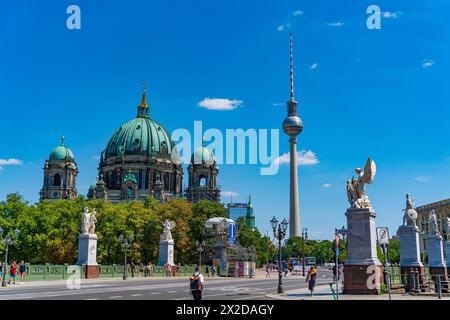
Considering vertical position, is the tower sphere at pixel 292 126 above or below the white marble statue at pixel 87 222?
above

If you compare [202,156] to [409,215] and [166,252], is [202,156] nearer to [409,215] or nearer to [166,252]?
[166,252]

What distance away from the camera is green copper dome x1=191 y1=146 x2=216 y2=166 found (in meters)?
162

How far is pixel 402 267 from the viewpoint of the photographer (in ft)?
101

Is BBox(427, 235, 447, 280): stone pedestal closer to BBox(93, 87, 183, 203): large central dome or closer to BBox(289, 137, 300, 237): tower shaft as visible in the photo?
BBox(93, 87, 183, 203): large central dome

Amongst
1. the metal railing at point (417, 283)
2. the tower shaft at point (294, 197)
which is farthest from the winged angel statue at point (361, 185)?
the tower shaft at point (294, 197)

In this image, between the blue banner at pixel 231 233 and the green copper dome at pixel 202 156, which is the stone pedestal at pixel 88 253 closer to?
the blue banner at pixel 231 233

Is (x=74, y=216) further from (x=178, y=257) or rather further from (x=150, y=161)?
(x=150, y=161)

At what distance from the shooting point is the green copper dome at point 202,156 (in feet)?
531

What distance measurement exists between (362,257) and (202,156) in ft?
453

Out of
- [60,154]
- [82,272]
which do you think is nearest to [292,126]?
[60,154]

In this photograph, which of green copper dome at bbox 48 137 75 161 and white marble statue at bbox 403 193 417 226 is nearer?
white marble statue at bbox 403 193 417 226

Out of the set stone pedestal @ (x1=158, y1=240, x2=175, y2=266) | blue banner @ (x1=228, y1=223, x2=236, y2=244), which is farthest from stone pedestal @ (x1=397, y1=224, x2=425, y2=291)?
blue banner @ (x1=228, y1=223, x2=236, y2=244)

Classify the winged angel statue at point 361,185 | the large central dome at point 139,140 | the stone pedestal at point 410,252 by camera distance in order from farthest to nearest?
the large central dome at point 139,140
the stone pedestal at point 410,252
the winged angel statue at point 361,185

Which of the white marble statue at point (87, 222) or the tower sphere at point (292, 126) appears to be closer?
the white marble statue at point (87, 222)
